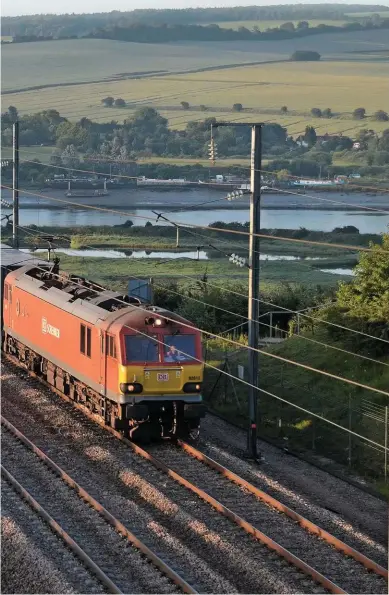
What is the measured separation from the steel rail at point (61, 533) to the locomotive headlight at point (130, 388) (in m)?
3.21

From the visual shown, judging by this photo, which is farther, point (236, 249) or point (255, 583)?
point (236, 249)

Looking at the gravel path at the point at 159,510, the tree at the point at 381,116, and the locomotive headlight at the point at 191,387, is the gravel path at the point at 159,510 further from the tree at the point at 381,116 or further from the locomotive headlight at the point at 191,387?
the tree at the point at 381,116

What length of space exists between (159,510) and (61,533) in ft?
7.96

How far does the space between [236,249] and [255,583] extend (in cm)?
6087

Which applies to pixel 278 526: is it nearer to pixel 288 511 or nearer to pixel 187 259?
pixel 288 511

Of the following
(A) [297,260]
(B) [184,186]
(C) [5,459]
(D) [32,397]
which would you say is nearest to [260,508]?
(C) [5,459]

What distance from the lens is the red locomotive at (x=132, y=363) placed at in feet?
93.6

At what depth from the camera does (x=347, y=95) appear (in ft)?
589

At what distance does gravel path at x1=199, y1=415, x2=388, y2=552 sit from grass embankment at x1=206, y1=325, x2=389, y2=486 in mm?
1172

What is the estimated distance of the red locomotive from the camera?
93.6ft

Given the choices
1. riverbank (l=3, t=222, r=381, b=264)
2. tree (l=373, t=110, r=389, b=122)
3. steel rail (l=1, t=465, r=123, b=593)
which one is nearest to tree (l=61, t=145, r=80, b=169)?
riverbank (l=3, t=222, r=381, b=264)

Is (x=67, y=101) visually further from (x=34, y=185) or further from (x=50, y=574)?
(x=50, y=574)

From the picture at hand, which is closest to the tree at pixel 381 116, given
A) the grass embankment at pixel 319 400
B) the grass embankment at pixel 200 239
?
the grass embankment at pixel 200 239

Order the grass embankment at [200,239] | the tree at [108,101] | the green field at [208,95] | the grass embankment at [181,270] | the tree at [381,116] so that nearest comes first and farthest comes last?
1. the grass embankment at [181,270]
2. the grass embankment at [200,239]
3. the tree at [381,116]
4. the green field at [208,95]
5. the tree at [108,101]
